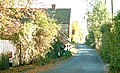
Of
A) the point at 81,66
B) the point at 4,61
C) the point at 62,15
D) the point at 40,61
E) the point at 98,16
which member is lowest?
the point at 81,66

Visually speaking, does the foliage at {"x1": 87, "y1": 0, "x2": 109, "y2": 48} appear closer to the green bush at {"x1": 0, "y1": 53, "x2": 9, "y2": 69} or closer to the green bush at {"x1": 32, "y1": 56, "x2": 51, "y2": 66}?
the green bush at {"x1": 32, "y1": 56, "x2": 51, "y2": 66}

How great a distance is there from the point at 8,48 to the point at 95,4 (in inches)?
1821

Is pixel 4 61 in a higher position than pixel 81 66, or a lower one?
higher

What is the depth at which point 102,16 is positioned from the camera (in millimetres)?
62938

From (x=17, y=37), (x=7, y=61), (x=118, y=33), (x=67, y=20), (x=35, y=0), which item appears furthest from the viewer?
Answer: (x=67, y=20)

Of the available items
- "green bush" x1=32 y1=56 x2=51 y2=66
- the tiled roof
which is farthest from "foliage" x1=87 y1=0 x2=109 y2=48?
"green bush" x1=32 y1=56 x2=51 y2=66

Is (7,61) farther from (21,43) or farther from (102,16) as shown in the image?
(102,16)

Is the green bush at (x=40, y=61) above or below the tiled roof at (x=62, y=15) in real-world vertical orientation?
below

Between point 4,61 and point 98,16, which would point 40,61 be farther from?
point 98,16

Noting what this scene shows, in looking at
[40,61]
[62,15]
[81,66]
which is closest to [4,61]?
[40,61]

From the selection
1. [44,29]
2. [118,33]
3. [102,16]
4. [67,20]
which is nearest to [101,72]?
[118,33]

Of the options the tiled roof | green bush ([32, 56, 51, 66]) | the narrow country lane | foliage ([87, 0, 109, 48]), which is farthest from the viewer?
the tiled roof

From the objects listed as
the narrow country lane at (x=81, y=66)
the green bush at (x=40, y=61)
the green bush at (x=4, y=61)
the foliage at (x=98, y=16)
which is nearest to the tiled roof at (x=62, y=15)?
the foliage at (x=98, y=16)

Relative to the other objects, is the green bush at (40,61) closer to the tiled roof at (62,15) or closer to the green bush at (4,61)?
the green bush at (4,61)
